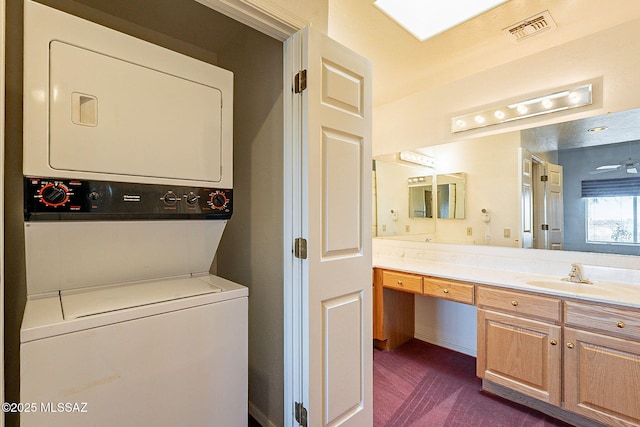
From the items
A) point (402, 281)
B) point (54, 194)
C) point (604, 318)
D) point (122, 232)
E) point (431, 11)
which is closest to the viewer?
point (54, 194)

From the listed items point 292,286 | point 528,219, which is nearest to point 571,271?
point 528,219

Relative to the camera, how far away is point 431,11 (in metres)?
1.90

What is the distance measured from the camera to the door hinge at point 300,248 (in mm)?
1362

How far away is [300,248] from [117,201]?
78cm

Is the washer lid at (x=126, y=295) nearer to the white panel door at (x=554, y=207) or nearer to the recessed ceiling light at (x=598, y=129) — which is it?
the white panel door at (x=554, y=207)

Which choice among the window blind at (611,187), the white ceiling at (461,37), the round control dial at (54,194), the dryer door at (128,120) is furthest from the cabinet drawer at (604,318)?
the round control dial at (54,194)

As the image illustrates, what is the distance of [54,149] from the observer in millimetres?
1079

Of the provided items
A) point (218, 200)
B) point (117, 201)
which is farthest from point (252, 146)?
point (117, 201)

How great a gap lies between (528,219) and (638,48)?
1244 millimetres

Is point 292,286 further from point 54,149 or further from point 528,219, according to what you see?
point 528,219

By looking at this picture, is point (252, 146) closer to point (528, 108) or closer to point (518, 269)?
point (528, 108)

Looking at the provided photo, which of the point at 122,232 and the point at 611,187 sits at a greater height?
the point at 611,187

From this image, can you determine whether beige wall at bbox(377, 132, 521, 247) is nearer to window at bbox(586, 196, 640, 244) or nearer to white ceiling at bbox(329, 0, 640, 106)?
window at bbox(586, 196, 640, 244)

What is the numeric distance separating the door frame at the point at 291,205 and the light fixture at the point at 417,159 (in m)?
2.00
